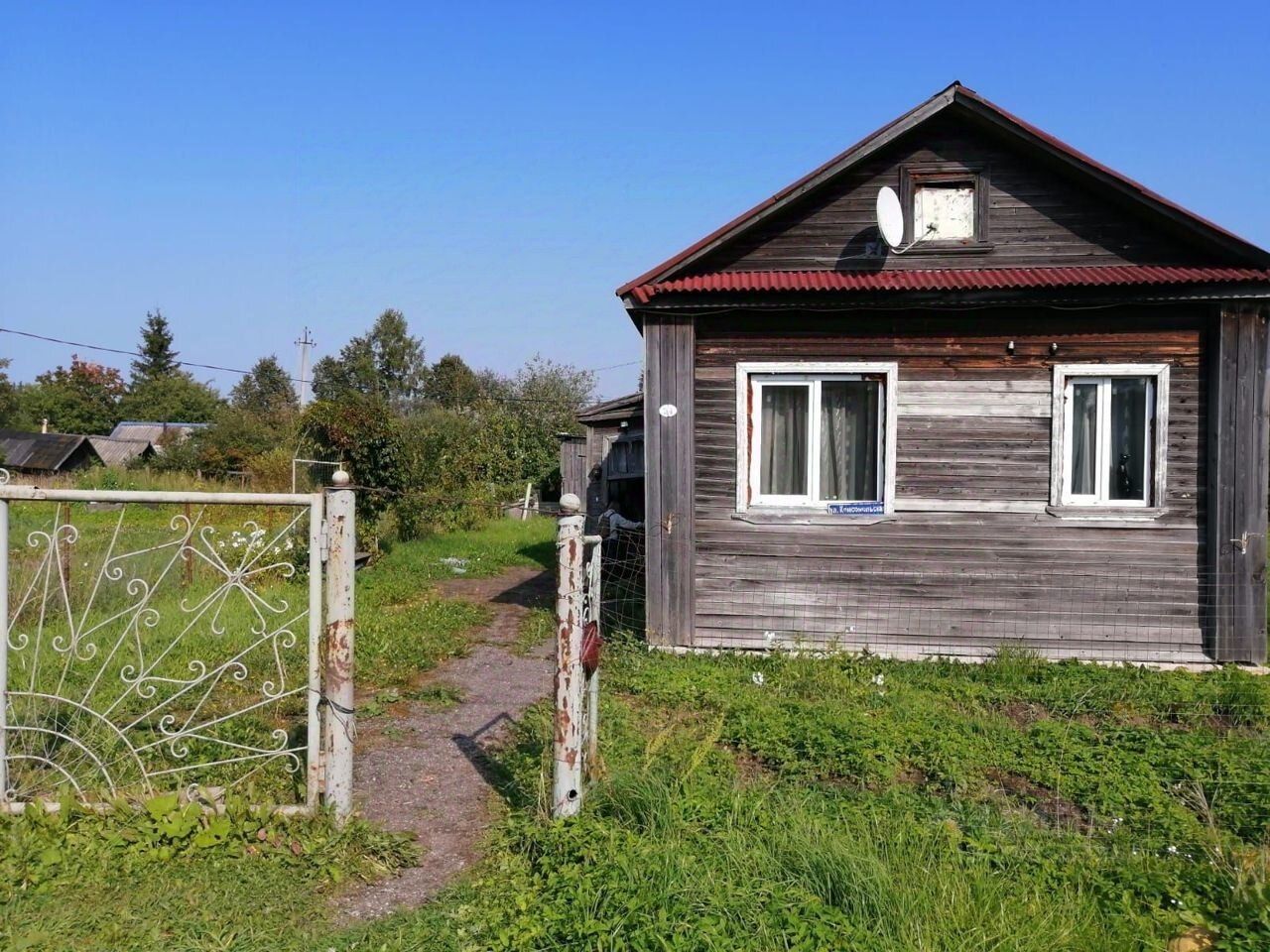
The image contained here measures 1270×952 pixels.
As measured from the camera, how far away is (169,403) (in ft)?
199

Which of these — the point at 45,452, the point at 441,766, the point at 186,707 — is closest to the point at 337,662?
the point at 441,766

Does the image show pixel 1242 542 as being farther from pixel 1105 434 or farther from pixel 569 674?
pixel 569 674

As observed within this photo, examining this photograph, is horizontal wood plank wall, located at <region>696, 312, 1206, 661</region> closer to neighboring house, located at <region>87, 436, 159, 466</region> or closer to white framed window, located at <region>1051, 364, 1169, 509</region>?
white framed window, located at <region>1051, 364, 1169, 509</region>

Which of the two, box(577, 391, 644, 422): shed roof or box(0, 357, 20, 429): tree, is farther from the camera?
box(0, 357, 20, 429): tree

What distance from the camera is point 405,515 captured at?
17203mm

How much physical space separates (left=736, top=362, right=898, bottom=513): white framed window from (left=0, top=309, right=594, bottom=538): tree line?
105 inches

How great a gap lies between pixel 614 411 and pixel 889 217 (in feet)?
28.8

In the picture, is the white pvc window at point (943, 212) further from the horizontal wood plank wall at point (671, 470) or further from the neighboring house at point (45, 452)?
the neighboring house at point (45, 452)

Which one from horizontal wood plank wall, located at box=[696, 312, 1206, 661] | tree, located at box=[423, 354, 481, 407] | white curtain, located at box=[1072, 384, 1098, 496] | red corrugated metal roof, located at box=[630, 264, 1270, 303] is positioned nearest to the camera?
red corrugated metal roof, located at box=[630, 264, 1270, 303]

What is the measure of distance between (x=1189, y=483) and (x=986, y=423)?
6.18 feet

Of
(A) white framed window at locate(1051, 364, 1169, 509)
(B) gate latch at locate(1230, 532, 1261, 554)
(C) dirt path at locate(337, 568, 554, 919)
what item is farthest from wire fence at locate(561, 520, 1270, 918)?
(C) dirt path at locate(337, 568, 554, 919)

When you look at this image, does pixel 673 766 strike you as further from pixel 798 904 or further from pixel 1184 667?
pixel 1184 667

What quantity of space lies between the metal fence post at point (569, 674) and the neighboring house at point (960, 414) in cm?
422

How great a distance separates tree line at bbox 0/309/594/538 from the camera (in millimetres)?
15469
